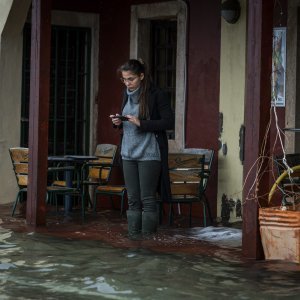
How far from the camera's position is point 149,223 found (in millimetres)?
9398

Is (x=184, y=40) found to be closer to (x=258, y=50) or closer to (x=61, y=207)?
(x=61, y=207)

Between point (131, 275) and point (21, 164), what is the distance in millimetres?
4132

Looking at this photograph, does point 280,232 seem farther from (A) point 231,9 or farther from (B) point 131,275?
(A) point 231,9

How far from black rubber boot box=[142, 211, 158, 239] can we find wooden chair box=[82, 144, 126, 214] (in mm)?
2111

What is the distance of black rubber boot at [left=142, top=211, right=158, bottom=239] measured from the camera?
938cm

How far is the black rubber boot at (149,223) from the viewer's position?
369 inches

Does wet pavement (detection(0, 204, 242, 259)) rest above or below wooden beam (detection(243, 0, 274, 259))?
below

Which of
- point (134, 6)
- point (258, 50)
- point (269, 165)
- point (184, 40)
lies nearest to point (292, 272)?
point (269, 165)

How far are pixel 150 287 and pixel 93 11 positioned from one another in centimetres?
705

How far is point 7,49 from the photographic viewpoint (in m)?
12.7

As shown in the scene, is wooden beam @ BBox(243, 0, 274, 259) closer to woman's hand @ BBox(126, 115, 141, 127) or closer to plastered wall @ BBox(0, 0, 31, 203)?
woman's hand @ BBox(126, 115, 141, 127)

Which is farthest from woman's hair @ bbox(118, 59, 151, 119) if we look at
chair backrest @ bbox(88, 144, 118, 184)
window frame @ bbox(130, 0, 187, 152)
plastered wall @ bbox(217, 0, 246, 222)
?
window frame @ bbox(130, 0, 187, 152)

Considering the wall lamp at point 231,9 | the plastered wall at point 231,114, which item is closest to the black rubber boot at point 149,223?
the plastered wall at point 231,114

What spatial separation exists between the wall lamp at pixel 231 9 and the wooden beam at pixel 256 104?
312 cm
